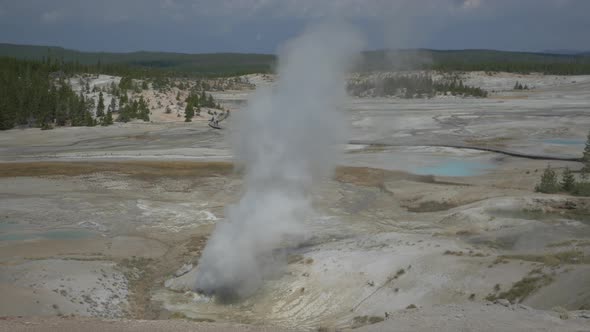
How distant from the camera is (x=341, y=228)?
20.5 meters

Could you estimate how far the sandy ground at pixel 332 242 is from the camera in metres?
12.3

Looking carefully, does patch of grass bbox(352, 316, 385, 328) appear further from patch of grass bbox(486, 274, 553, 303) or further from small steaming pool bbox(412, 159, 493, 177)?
small steaming pool bbox(412, 159, 493, 177)

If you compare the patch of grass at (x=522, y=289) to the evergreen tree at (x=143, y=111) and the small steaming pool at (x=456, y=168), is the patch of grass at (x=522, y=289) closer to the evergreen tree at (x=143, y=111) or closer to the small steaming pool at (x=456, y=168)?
the small steaming pool at (x=456, y=168)

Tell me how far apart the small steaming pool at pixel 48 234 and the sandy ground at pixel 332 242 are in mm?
65

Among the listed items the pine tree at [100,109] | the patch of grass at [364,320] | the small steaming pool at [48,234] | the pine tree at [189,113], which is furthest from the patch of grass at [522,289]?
the pine tree at [100,109]

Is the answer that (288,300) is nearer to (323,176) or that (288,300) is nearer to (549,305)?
(549,305)

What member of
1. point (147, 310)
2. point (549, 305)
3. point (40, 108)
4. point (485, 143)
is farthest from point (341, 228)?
point (40, 108)

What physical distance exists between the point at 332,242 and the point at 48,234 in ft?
32.8

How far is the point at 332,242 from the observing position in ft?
59.4

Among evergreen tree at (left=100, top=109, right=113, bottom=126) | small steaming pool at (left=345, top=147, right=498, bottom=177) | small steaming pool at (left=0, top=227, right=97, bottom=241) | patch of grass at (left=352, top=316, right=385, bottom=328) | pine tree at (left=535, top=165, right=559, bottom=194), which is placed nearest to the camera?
patch of grass at (left=352, top=316, right=385, bottom=328)

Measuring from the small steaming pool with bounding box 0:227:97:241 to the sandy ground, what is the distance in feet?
0.21

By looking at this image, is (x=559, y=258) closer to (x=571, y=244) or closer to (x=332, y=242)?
(x=571, y=244)

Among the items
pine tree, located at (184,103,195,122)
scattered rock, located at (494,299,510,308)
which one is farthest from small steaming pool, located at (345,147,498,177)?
pine tree, located at (184,103,195,122)

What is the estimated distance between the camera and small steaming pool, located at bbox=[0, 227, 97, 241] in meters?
19.9
